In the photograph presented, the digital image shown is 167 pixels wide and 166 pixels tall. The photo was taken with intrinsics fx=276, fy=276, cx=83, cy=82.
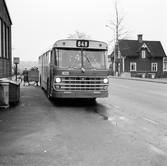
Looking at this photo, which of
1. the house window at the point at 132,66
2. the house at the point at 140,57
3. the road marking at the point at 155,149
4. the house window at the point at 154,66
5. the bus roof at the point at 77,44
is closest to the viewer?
the road marking at the point at 155,149

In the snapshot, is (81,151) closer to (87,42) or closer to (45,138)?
(45,138)

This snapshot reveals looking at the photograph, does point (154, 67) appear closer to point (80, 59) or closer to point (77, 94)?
point (80, 59)

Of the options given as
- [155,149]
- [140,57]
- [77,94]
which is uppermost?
[140,57]

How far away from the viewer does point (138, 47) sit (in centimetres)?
6175

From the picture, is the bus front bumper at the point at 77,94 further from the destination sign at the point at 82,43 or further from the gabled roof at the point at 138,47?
the gabled roof at the point at 138,47

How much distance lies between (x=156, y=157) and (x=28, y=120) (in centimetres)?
462

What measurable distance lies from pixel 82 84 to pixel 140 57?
169ft

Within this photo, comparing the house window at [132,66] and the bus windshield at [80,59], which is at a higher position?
the house window at [132,66]

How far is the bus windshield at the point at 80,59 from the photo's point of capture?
11344mm

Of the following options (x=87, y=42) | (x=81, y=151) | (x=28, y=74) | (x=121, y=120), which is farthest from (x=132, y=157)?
(x=28, y=74)

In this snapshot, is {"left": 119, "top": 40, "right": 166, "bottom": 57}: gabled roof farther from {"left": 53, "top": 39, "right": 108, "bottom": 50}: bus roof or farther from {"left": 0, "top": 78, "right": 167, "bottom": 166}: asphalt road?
{"left": 0, "top": 78, "right": 167, "bottom": 166}: asphalt road

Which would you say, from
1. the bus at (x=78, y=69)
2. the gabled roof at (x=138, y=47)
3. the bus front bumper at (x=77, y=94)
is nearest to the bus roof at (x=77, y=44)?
the bus at (x=78, y=69)

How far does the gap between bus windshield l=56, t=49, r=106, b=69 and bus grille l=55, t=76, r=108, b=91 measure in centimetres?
50

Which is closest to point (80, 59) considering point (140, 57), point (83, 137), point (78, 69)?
point (78, 69)
